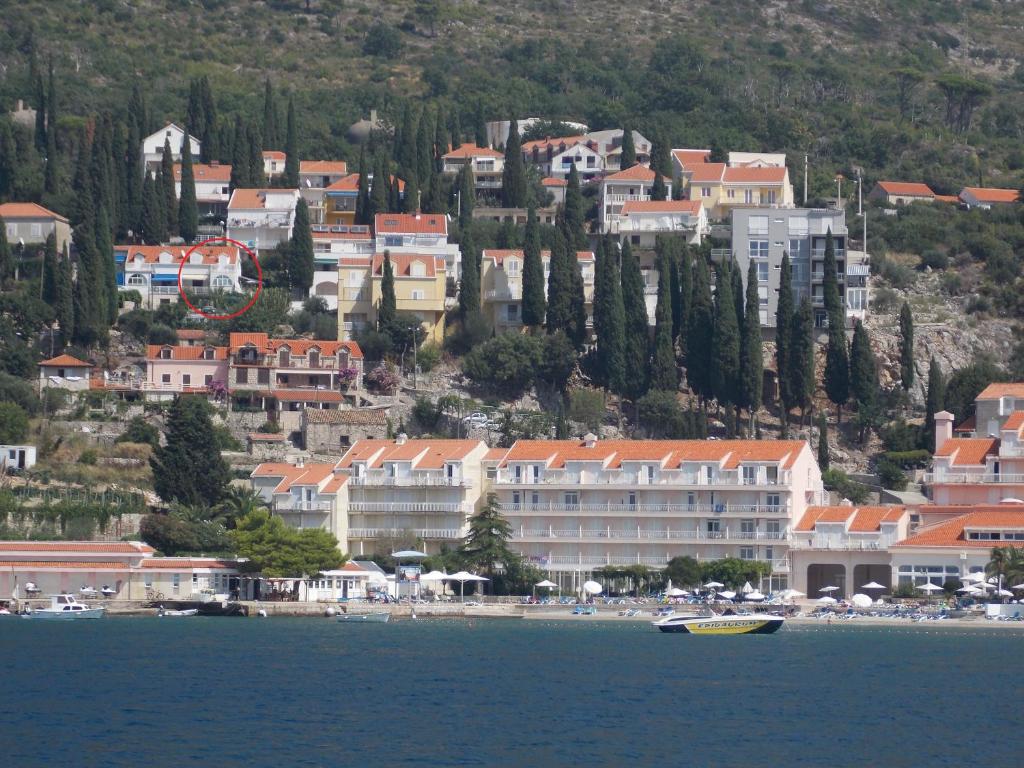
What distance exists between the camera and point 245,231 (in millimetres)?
126875

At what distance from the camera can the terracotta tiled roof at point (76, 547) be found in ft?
303

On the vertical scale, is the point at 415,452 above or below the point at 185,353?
below

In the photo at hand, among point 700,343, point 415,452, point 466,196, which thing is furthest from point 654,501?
point 466,196

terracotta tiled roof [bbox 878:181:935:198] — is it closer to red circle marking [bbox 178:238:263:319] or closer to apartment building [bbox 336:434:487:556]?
red circle marking [bbox 178:238:263:319]

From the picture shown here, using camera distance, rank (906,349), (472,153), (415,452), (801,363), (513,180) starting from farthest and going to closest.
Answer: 1. (472,153)
2. (513,180)
3. (906,349)
4. (801,363)
5. (415,452)

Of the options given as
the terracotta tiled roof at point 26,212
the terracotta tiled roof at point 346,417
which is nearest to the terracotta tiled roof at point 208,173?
the terracotta tiled roof at point 26,212

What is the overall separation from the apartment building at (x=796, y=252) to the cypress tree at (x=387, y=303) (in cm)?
1747

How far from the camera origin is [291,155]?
13238 centimetres

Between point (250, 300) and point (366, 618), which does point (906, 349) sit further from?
→ point (366, 618)

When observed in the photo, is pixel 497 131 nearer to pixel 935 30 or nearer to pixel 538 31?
pixel 538 31

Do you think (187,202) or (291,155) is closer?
(187,202)

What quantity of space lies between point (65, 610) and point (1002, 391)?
42866mm

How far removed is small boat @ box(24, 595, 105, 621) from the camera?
90.5 metres

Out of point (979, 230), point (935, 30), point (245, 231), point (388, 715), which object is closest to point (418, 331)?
point (245, 231)
